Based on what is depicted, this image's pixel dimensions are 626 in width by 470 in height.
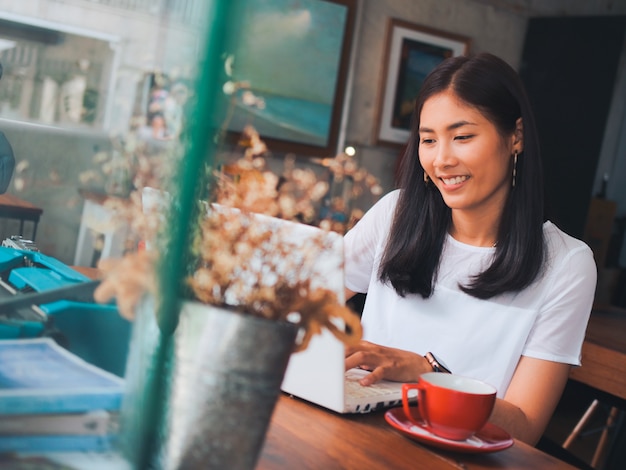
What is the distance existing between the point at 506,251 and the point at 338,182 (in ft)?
9.78

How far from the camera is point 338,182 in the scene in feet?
15.0

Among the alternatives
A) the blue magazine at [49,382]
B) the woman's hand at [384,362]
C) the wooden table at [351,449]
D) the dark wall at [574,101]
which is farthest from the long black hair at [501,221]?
the dark wall at [574,101]

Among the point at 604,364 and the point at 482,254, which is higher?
the point at 482,254

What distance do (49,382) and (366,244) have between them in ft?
4.34

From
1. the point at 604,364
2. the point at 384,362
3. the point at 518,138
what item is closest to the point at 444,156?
the point at 518,138

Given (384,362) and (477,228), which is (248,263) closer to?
(384,362)

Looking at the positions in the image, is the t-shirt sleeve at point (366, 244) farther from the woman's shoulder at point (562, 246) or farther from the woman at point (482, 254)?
the woman's shoulder at point (562, 246)

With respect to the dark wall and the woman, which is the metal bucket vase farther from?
the dark wall

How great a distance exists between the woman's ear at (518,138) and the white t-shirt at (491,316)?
0.57 feet

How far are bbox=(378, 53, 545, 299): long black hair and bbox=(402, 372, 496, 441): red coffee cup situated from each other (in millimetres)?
581

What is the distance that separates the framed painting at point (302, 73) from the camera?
167 inches

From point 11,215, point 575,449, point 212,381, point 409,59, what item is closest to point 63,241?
point 11,215

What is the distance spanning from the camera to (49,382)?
0.61 m

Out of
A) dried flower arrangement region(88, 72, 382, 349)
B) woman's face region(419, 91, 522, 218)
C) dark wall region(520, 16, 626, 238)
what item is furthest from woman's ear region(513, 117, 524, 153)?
dark wall region(520, 16, 626, 238)
